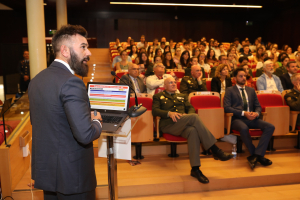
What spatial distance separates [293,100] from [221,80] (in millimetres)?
1107

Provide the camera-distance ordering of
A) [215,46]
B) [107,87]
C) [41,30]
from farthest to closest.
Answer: [215,46]
[41,30]
[107,87]

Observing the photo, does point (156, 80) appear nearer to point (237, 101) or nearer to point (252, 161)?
point (237, 101)

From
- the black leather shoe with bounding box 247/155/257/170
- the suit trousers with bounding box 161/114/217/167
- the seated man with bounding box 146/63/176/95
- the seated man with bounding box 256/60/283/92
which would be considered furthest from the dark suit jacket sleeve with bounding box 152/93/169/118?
the seated man with bounding box 256/60/283/92

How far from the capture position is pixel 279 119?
3.41 meters

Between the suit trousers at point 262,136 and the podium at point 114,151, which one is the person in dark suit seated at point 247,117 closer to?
the suit trousers at point 262,136

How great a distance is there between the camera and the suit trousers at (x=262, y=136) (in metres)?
3.08

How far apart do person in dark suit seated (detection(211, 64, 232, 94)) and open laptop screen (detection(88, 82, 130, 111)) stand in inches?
101

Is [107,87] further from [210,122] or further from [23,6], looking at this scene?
[23,6]

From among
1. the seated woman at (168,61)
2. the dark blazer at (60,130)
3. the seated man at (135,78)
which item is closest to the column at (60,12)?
the seated woman at (168,61)

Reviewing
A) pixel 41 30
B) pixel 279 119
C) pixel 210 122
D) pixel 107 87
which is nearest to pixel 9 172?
pixel 107 87

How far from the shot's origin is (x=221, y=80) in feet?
14.0

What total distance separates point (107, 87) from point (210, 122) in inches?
67.4

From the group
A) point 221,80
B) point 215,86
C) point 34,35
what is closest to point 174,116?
point 215,86

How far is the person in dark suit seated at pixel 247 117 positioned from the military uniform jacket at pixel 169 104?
0.53 metres
